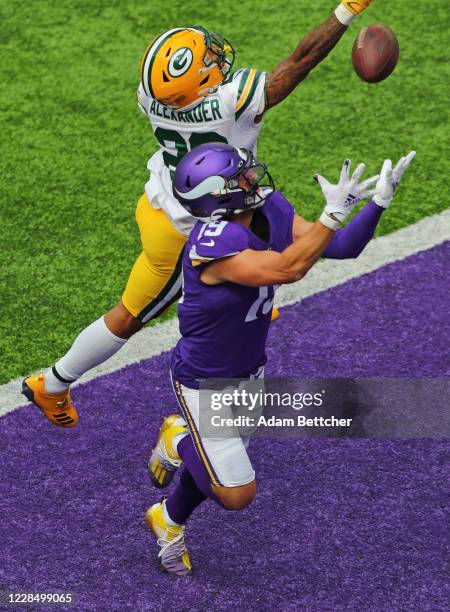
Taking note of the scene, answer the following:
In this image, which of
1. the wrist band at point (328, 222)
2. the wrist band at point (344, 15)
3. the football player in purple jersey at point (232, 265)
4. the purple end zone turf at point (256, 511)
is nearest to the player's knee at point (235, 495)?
the football player in purple jersey at point (232, 265)

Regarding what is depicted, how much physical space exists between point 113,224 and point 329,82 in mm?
2306

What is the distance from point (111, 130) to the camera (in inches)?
337

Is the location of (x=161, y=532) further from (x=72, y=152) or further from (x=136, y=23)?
(x=136, y=23)

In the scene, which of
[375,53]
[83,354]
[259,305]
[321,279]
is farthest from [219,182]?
[321,279]

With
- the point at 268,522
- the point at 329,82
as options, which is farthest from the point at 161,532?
the point at 329,82

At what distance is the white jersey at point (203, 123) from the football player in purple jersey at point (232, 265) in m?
0.83

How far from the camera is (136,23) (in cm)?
980

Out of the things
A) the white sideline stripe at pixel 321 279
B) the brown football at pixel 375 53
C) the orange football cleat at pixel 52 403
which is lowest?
the white sideline stripe at pixel 321 279

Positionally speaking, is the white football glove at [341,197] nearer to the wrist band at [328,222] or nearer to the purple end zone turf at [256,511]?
the wrist band at [328,222]

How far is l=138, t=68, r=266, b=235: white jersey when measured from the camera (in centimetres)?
555

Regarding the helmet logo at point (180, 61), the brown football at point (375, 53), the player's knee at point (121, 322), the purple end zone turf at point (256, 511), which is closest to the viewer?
the purple end zone turf at point (256, 511)

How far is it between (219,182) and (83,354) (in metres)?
1.68

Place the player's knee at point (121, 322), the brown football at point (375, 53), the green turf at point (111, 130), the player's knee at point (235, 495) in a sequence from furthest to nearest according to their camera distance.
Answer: the green turf at point (111, 130) → the brown football at point (375, 53) → the player's knee at point (121, 322) → the player's knee at point (235, 495)

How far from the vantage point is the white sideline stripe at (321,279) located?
21.2 feet
